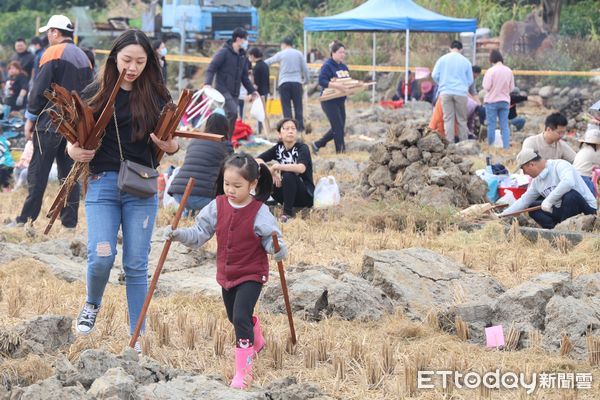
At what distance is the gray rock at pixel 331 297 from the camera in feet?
24.8

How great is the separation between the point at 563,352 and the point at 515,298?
2.50 feet

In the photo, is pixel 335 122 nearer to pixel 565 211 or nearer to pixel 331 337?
pixel 565 211

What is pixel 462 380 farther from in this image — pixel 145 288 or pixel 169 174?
pixel 169 174

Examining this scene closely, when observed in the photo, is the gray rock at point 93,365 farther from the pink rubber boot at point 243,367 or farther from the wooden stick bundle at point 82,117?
the wooden stick bundle at point 82,117

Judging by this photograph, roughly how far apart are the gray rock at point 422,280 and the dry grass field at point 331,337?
39 cm

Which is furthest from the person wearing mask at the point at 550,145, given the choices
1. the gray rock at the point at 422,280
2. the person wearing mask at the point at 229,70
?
the person wearing mask at the point at 229,70

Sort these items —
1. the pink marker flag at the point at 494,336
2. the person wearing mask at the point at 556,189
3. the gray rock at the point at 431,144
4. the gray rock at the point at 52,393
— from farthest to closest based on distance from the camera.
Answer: the gray rock at the point at 431,144
the person wearing mask at the point at 556,189
the pink marker flag at the point at 494,336
the gray rock at the point at 52,393

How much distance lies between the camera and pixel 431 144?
13.0m

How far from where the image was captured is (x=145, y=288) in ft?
21.7

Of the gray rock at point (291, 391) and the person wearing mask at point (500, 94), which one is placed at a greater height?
the gray rock at point (291, 391)

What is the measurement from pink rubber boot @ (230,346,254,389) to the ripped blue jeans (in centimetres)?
84

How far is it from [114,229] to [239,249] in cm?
76

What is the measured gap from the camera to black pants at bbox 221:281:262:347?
612cm

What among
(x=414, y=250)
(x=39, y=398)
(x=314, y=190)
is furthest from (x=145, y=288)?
(x=314, y=190)
